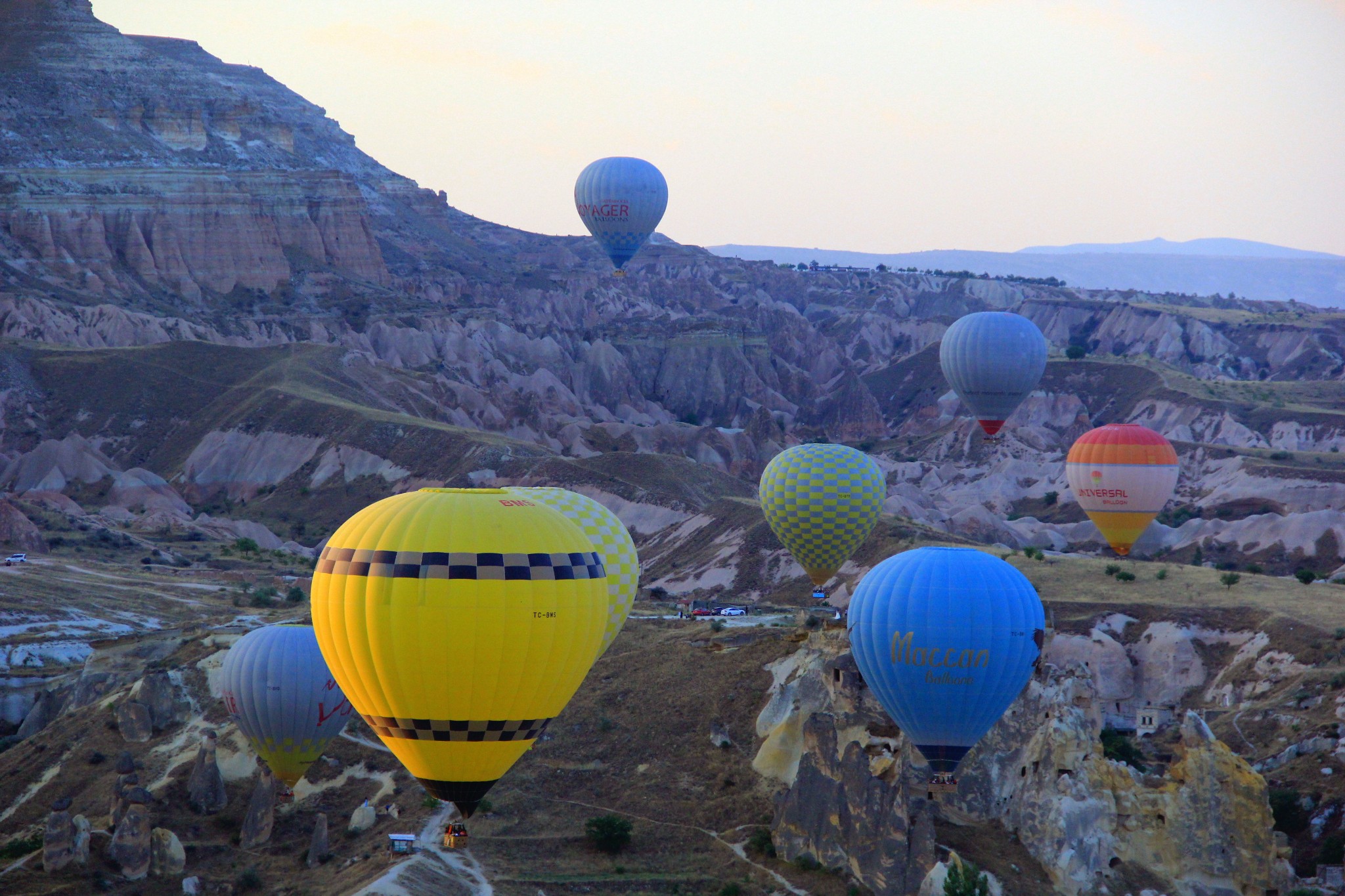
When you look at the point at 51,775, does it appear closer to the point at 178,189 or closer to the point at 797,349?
the point at 178,189

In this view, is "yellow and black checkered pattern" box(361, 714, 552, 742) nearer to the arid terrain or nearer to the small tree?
the arid terrain

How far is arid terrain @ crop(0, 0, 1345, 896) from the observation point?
3175 cm

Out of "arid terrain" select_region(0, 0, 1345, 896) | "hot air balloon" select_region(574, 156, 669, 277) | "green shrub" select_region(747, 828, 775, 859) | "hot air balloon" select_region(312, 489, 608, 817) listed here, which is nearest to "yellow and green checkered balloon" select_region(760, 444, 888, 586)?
"arid terrain" select_region(0, 0, 1345, 896)

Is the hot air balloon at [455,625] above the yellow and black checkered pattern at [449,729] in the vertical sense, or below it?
above

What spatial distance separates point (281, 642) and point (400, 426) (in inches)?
1826

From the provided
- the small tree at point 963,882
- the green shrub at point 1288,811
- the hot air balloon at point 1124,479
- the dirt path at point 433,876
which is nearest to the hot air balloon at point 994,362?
Answer: the hot air balloon at point 1124,479

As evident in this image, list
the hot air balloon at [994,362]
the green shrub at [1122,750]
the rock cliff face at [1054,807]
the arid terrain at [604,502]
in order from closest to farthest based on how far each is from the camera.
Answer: the rock cliff face at [1054,807], the arid terrain at [604,502], the green shrub at [1122,750], the hot air balloon at [994,362]

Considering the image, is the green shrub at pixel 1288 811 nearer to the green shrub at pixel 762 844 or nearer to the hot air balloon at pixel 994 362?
the green shrub at pixel 762 844

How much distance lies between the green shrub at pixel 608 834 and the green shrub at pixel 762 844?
2.15m

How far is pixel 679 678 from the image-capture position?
3838 cm

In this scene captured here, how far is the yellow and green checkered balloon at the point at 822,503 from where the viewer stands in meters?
48.8

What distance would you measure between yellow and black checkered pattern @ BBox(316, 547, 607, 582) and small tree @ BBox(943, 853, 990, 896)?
7.96 metres

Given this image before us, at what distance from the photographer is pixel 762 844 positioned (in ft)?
105

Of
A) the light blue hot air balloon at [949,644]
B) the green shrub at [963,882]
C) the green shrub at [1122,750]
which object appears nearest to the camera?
the green shrub at [963,882]
